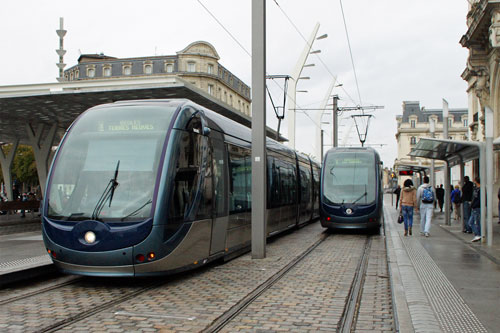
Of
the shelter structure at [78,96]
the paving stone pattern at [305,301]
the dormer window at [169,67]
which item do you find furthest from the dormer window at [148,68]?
the paving stone pattern at [305,301]

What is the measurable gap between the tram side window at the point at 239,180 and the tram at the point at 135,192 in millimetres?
Result: 849

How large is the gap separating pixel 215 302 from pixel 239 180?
4.52 m

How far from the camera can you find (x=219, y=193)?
994 cm

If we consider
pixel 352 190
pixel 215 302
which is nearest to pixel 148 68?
pixel 352 190

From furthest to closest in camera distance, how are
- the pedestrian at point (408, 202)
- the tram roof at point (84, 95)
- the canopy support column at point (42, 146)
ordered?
the canopy support column at point (42, 146) < the tram roof at point (84, 95) < the pedestrian at point (408, 202)

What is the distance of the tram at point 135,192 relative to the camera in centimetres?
779

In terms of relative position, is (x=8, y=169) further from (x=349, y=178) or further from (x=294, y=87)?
(x=349, y=178)

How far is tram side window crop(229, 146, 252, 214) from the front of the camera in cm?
1077

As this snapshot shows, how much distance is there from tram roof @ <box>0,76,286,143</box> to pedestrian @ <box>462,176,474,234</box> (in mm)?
8019

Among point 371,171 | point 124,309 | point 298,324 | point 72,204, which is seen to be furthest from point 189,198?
point 371,171

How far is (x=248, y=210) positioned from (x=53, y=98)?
926cm

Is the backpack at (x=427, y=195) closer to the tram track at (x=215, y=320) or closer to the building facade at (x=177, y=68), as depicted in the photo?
the tram track at (x=215, y=320)

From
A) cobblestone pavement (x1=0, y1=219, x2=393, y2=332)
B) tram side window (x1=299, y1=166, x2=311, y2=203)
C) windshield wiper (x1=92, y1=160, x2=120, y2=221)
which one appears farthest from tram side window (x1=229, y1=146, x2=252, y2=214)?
tram side window (x1=299, y1=166, x2=311, y2=203)

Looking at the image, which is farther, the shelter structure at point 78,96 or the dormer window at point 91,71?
the dormer window at point 91,71
